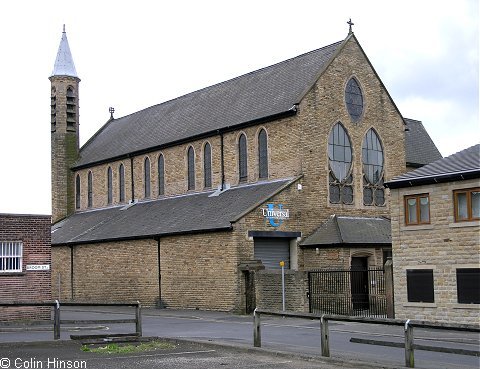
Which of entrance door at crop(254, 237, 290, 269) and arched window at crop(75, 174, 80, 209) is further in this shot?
arched window at crop(75, 174, 80, 209)

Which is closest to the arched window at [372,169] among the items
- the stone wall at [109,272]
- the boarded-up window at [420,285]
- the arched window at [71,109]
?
the stone wall at [109,272]

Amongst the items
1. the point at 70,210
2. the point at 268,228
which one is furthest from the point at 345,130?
the point at 70,210

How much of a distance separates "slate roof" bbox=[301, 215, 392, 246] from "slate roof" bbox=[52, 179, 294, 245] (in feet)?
8.73

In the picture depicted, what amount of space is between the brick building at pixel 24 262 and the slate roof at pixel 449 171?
39.9 feet

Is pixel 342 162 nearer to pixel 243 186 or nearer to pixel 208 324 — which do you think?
pixel 243 186

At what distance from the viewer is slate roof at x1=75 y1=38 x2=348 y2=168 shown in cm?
3584

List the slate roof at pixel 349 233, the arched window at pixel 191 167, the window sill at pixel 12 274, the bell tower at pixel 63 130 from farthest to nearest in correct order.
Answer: the bell tower at pixel 63 130 < the arched window at pixel 191 167 < the slate roof at pixel 349 233 < the window sill at pixel 12 274

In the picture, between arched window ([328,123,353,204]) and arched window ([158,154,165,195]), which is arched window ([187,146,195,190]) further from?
arched window ([328,123,353,204])

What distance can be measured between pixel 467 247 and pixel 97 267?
22.1 m

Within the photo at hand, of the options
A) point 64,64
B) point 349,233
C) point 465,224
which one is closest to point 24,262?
point 349,233

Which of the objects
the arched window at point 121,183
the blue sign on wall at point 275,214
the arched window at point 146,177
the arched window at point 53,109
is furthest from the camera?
the arched window at point 53,109

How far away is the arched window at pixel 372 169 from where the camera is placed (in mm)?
36562

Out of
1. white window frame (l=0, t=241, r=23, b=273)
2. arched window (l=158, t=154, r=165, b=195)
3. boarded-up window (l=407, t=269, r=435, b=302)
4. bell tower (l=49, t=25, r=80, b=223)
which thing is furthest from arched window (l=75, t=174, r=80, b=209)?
boarded-up window (l=407, t=269, r=435, b=302)

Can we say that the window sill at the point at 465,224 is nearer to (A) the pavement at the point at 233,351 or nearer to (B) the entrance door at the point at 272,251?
(A) the pavement at the point at 233,351
